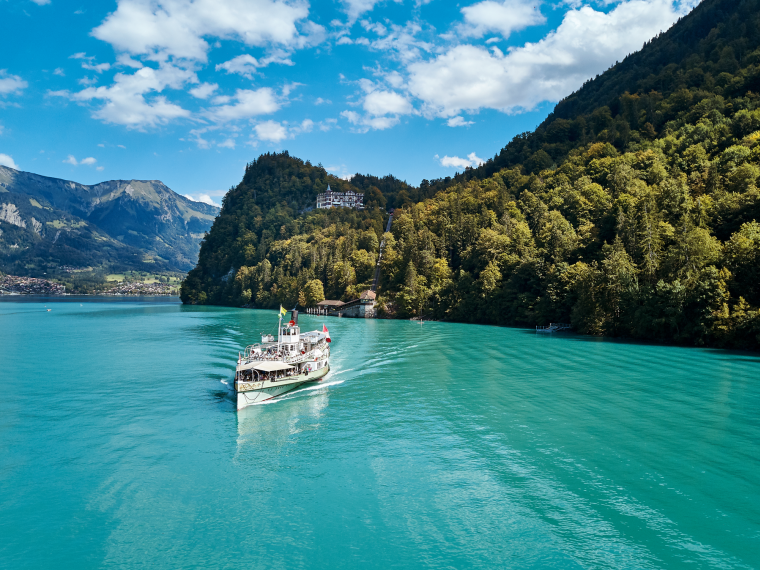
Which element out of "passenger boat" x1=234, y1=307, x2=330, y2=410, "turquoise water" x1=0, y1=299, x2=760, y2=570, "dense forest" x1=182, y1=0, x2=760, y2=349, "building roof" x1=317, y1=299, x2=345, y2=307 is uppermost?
"dense forest" x1=182, y1=0, x2=760, y2=349

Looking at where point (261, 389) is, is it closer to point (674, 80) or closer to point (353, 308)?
point (353, 308)

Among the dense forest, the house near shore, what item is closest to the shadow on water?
the dense forest

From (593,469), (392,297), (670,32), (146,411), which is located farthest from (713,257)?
(670,32)

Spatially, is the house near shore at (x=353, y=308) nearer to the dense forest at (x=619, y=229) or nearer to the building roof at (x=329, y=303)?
the building roof at (x=329, y=303)

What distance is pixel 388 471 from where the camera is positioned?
2641cm

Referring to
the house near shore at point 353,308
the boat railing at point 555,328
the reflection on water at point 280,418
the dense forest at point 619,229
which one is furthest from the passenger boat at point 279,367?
the house near shore at point 353,308

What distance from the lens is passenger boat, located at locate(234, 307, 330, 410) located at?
40438 mm

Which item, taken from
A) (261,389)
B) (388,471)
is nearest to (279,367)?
(261,389)

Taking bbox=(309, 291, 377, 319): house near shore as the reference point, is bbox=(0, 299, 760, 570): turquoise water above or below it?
below

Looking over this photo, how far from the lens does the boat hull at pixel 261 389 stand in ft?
128

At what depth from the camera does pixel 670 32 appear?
19525 cm

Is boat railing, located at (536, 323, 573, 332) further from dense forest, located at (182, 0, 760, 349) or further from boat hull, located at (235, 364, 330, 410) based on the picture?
boat hull, located at (235, 364, 330, 410)

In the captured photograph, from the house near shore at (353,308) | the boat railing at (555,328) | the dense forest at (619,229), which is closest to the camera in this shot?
the dense forest at (619,229)

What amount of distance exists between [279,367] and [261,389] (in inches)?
98.9
